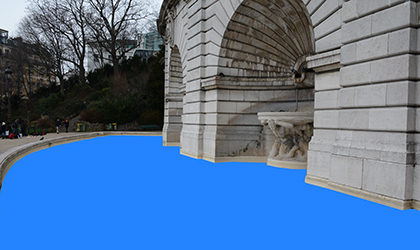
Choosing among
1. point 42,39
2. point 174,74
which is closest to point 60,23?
point 42,39

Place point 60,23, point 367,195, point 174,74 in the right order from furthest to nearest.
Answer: point 60,23
point 174,74
point 367,195

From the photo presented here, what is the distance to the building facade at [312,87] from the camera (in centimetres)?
556

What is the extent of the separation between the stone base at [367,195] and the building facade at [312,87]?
0.02 meters

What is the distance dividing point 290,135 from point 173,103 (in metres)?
10.7

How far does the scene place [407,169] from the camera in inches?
211

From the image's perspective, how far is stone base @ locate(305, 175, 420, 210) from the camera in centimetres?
545

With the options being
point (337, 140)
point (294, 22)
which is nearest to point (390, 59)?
point (337, 140)

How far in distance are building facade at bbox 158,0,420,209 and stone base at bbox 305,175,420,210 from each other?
0.02 m

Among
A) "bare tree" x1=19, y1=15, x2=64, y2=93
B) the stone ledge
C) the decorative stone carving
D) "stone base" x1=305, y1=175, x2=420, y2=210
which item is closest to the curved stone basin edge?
"stone base" x1=305, y1=175, x2=420, y2=210

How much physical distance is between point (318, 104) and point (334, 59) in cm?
114

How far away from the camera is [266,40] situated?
12000 millimetres

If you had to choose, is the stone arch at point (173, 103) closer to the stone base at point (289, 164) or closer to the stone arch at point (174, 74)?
the stone arch at point (174, 74)

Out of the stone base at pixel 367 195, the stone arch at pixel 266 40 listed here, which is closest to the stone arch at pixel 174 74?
the stone arch at pixel 266 40

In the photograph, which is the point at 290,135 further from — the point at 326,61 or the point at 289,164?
the point at 326,61
